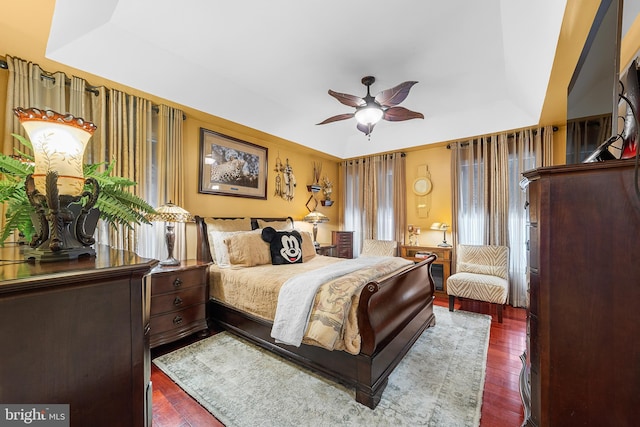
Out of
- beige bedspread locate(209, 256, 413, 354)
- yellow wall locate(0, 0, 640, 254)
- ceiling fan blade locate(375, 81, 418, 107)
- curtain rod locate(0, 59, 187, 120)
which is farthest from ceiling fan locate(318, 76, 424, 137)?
curtain rod locate(0, 59, 187, 120)

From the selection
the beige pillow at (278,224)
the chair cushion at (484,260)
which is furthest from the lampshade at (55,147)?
the chair cushion at (484,260)

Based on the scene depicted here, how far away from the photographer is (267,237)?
3.21 m

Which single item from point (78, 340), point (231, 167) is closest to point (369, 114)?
point (231, 167)

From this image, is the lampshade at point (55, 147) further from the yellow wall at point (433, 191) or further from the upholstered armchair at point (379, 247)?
the yellow wall at point (433, 191)

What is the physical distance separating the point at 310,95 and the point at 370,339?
2.95 meters

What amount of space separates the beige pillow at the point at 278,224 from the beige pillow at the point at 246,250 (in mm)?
872

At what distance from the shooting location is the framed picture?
3.58 m

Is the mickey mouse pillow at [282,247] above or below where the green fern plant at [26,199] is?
below

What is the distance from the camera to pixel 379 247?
4.84 metres

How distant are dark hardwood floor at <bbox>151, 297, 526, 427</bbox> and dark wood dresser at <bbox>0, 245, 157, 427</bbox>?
3.75 ft

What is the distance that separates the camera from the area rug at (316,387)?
171 centimetres

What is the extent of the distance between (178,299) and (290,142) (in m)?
2.86

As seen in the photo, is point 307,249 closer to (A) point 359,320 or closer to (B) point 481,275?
(A) point 359,320

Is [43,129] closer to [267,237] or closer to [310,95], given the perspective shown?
[267,237]
